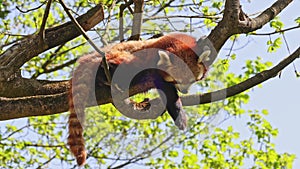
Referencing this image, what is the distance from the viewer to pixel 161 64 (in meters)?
5.04

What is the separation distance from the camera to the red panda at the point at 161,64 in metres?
4.98

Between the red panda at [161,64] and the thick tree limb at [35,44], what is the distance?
0.89 ft

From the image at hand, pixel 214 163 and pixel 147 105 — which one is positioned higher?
pixel 147 105

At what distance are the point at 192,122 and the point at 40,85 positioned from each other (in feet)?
17.2

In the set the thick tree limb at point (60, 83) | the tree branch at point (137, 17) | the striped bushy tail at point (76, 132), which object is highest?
the tree branch at point (137, 17)

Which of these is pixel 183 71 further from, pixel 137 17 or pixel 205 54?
pixel 137 17

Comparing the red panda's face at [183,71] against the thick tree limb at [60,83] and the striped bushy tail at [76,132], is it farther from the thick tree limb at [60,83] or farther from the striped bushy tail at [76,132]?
the striped bushy tail at [76,132]

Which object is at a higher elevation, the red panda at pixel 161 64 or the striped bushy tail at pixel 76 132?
the red panda at pixel 161 64

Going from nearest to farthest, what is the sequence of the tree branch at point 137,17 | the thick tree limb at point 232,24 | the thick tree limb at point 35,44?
the thick tree limb at point 232,24
the thick tree limb at point 35,44
the tree branch at point 137,17


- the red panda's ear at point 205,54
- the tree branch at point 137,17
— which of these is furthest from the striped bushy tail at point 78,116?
the red panda's ear at point 205,54

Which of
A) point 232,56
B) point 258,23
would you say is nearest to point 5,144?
point 232,56

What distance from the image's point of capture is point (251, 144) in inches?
395

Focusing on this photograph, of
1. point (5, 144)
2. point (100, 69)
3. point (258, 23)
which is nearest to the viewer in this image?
point (258, 23)

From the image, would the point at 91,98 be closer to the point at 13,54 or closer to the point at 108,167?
the point at 13,54
